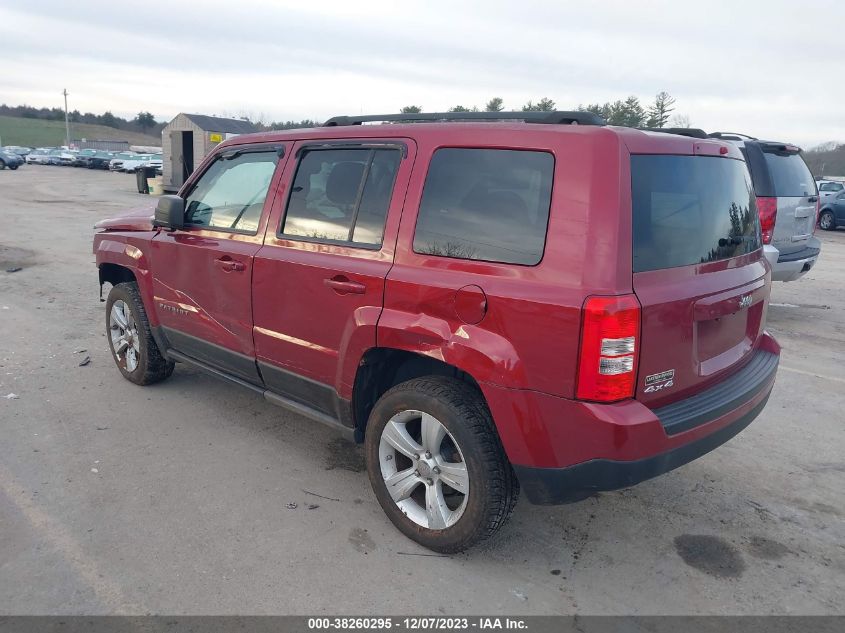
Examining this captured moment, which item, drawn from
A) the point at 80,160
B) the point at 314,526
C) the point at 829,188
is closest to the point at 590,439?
the point at 314,526

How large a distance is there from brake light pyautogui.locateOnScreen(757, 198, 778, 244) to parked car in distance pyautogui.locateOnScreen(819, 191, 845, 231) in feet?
54.8

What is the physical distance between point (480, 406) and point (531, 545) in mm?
830

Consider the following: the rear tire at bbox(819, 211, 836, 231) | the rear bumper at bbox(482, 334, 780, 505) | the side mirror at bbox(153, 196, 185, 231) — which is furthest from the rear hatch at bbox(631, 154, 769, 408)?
the rear tire at bbox(819, 211, 836, 231)

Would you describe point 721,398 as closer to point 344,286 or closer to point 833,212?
point 344,286

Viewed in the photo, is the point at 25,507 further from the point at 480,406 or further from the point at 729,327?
the point at 729,327

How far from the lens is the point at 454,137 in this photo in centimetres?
304

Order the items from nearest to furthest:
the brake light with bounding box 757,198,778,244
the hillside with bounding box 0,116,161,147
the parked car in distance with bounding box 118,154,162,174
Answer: the brake light with bounding box 757,198,778,244, the parked car in distance with bounding box 118,154,162,174, the hillside with bounding box 0,116,161,147

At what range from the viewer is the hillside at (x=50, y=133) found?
9512 centimetres

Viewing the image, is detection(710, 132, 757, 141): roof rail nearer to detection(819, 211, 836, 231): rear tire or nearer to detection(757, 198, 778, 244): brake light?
detection(757, 198, 778, 244): brake light

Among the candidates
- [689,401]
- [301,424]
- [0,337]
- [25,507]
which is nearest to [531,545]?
[689,401]

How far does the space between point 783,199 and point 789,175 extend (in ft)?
1.25

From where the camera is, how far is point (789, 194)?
286 inches

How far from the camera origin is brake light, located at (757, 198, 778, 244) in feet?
22.9

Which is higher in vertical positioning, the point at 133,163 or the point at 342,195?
the point at 133,163
